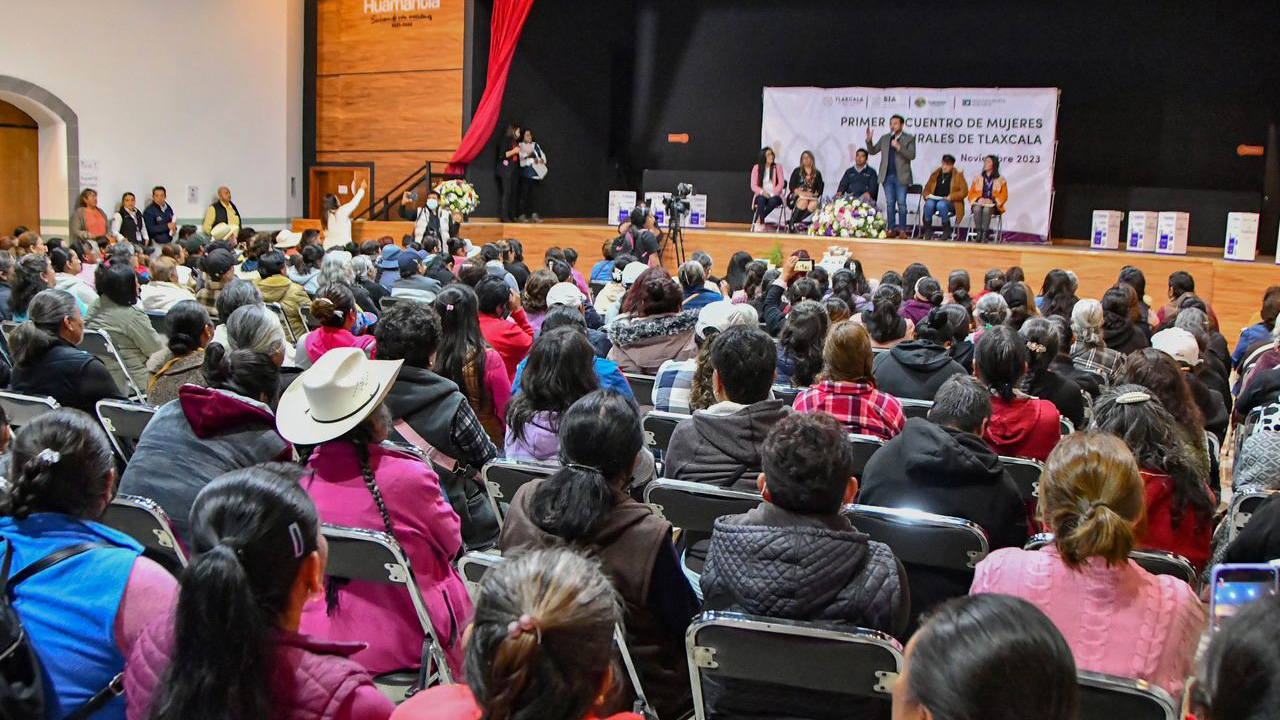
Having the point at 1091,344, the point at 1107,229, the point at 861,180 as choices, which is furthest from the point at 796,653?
the point at 861,180

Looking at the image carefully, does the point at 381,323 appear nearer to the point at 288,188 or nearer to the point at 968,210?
the point at 968,210

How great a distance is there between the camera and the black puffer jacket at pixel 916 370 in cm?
Answer: 457

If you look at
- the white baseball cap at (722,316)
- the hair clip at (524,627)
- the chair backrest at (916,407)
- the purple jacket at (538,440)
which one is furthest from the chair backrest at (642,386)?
the hair clip at (524,627)

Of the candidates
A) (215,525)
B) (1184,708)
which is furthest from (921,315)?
(215,525)

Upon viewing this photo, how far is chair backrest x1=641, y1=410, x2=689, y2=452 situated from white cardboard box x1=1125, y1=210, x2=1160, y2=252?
9.15 metres

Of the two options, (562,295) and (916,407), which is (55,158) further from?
(916,407)

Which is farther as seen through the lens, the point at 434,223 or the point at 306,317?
the point at 434,223

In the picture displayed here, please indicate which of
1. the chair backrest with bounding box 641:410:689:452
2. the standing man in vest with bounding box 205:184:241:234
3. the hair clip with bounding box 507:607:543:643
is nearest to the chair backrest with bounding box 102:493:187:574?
the hair clip with bounding box 507:607:543:643

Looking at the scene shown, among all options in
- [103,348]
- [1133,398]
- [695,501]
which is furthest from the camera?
[103,348]

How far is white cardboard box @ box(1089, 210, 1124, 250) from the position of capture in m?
12.0

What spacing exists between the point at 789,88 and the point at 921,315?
877 cm

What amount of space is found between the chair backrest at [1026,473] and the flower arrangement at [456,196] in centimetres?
1018

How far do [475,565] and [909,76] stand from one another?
13.2m

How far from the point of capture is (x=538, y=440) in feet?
11.4
